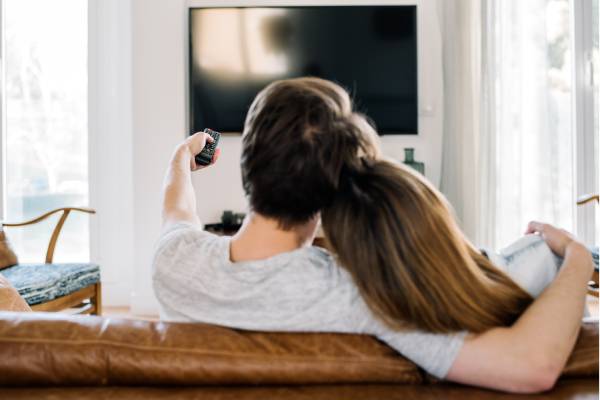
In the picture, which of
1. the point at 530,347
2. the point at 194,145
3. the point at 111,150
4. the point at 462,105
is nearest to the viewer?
the point at 530,347

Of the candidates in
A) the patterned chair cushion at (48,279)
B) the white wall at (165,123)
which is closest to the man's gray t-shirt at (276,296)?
the patterned chair cushion at (48,279)

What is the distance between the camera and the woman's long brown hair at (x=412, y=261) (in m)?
0.82

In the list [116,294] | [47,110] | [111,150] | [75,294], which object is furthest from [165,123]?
[75,294]

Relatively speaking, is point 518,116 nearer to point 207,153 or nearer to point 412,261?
point 207,153

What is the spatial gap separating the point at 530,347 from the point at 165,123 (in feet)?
11.9

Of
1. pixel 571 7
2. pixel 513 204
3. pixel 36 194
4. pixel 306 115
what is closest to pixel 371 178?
pixel 306 115

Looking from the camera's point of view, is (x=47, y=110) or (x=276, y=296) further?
(x=47, y=110)

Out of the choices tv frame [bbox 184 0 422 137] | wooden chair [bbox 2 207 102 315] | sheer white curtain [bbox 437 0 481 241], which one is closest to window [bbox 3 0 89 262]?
tv frame [bbox 184 0 422 137]

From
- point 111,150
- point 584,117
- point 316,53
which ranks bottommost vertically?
point 111,150

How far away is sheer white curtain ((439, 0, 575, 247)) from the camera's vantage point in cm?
352

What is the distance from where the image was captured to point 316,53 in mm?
4238

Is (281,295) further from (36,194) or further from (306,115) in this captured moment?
(36,194)

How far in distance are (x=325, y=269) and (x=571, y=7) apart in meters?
3.43

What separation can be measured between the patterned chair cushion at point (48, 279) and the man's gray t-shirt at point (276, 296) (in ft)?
6.53
